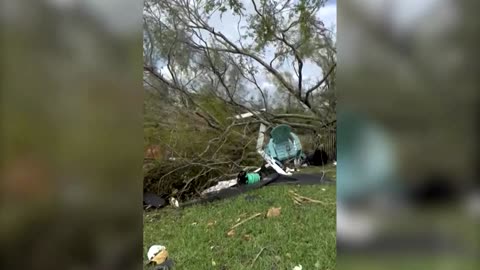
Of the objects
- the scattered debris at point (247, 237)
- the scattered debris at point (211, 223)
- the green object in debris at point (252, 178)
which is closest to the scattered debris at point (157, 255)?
the scattered debris at point (247, 237)

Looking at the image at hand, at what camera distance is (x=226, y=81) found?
340 centimetres

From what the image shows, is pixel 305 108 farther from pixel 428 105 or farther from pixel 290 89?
pixel 428 105

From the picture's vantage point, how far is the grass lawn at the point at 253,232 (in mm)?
1897

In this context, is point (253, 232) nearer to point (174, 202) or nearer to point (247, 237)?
point (247, 237)

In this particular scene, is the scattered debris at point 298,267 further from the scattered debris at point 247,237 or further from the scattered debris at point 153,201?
the scattered debris at point 153,201

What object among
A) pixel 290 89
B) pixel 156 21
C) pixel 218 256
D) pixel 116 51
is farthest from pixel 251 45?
pixel 116 51

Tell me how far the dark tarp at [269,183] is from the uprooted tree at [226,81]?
0.46ft

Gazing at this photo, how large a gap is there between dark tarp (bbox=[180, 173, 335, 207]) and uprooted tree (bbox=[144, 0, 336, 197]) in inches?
5.5

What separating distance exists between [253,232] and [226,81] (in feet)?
4.69

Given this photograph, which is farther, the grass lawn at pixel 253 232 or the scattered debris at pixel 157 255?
the grass lawn at pixel 253 232

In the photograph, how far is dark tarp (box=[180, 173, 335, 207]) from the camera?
3049 mm

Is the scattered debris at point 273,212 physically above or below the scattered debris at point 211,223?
above

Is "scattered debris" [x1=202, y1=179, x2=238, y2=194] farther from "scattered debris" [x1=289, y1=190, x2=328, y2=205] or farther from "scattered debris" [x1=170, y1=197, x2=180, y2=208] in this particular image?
"scattered debris" [x1=289, y1=190, x2=328, y2=205]

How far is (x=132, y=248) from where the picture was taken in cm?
78
